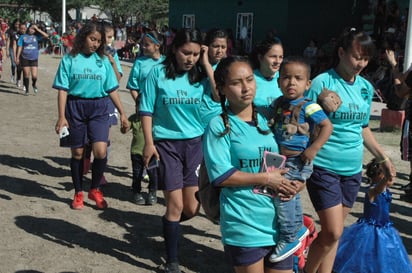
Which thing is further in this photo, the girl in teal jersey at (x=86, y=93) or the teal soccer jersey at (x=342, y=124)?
the girl in teal jersey at (x=86, y=93)

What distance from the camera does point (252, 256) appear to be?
312 centimetres

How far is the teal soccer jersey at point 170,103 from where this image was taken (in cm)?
471

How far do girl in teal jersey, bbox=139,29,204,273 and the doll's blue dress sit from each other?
1.32m

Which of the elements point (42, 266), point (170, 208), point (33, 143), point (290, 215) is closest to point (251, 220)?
point (290, 215)

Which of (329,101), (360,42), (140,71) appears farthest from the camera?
(140,71)

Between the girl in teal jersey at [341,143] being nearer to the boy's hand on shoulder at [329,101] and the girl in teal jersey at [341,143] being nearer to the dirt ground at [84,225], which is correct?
the boy's hand on shoulder at [329,101]

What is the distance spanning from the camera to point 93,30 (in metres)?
6.16

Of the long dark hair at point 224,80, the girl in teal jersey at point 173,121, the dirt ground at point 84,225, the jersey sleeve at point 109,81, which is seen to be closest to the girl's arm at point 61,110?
the jersey sleeve at point 109,81

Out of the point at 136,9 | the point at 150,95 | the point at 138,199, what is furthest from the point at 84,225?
the point at 136,9

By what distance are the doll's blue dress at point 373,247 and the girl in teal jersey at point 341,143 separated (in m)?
0.56

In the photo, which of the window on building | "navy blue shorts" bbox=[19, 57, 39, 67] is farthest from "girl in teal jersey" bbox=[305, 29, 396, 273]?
the window on building

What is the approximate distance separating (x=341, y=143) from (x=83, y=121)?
3.14 meters

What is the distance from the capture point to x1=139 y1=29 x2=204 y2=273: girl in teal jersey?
185 inches

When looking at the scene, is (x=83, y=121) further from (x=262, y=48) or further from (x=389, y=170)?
(x=389, y=170)
